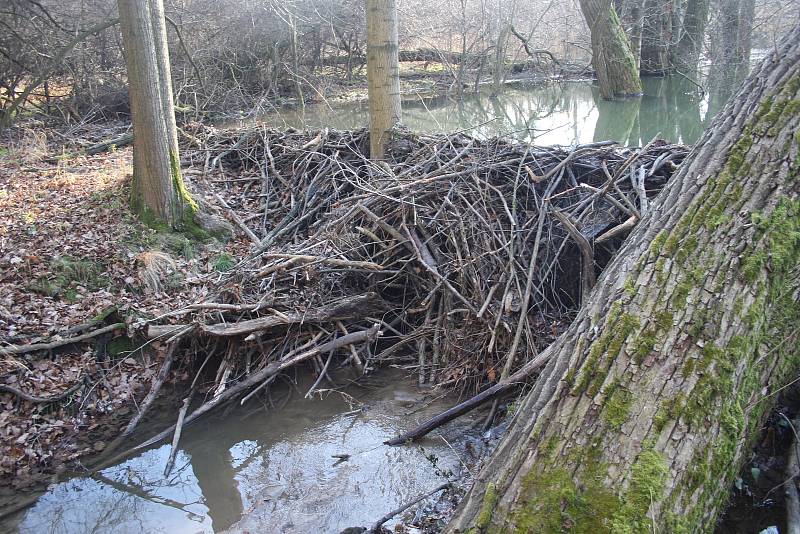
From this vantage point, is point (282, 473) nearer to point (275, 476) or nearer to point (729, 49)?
point (275, 476)

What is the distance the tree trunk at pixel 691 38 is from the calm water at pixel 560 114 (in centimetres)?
101

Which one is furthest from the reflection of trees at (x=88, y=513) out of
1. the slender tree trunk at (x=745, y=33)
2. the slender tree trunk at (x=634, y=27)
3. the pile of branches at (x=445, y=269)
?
the slender tree trunk at (x=634, y=27)

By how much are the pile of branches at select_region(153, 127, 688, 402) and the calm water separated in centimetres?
735

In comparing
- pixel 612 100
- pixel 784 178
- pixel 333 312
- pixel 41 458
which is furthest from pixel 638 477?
pixel 612 100

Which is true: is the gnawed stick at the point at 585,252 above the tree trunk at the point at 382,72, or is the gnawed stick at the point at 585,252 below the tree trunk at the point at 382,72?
below

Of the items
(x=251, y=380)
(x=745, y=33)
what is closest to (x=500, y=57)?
(x=745, y=33)

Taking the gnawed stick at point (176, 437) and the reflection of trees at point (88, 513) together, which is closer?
the reflection of trees at point (88, 513)

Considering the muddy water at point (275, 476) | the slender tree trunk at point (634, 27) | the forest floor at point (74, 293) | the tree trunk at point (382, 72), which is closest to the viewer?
the muddy water at point (275, 476)

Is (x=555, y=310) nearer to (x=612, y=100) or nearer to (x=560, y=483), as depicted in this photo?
(x=560, y=483)

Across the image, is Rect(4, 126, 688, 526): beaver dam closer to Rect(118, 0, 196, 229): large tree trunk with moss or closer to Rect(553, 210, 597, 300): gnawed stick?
Rect(553, 210, 597, 300): gnawed stick

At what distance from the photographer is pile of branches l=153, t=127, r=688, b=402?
5543 millimetres

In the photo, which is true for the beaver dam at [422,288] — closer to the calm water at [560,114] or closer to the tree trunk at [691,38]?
the calm water at [560,114]

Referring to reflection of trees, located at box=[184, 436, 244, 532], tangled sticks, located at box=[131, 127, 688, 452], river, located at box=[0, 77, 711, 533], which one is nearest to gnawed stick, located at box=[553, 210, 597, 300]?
tangled sticks, located at box=[131, 127, 688, 452]

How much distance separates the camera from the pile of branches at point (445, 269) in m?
5.54
